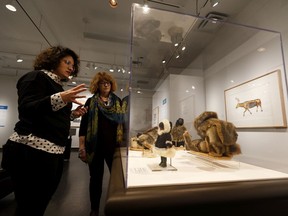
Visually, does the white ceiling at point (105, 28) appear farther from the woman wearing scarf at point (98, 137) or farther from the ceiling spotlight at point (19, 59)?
the woman wearing scarf at point (98, 137)

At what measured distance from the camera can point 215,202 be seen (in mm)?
443

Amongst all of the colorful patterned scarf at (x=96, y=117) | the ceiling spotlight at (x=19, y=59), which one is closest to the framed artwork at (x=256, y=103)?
the colorful patterned scarf at (x=96, y=117)

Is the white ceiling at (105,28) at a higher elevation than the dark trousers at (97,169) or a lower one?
higher

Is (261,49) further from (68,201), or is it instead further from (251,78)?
(68,201)

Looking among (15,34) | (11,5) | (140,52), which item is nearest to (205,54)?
(140,52)

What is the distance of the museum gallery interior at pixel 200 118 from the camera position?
0.46 meters

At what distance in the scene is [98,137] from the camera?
1.14 meters

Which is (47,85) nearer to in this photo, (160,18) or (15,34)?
(160,18)

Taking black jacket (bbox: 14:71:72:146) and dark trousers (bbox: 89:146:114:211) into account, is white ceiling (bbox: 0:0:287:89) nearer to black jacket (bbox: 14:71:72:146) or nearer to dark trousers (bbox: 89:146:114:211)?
black jacket (bbox: 14:71:72:146)

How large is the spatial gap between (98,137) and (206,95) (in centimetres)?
85

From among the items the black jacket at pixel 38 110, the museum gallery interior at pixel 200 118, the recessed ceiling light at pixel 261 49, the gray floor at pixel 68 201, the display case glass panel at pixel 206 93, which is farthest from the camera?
the gray floor at pixel 68 201

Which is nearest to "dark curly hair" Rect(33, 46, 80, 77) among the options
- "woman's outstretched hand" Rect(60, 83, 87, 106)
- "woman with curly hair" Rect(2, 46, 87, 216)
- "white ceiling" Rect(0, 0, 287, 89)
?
"woman with curly hair" Rect(2, 46, 87, 216)

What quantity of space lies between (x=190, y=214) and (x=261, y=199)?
0.24m

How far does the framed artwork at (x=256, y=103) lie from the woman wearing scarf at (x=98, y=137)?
769mm
